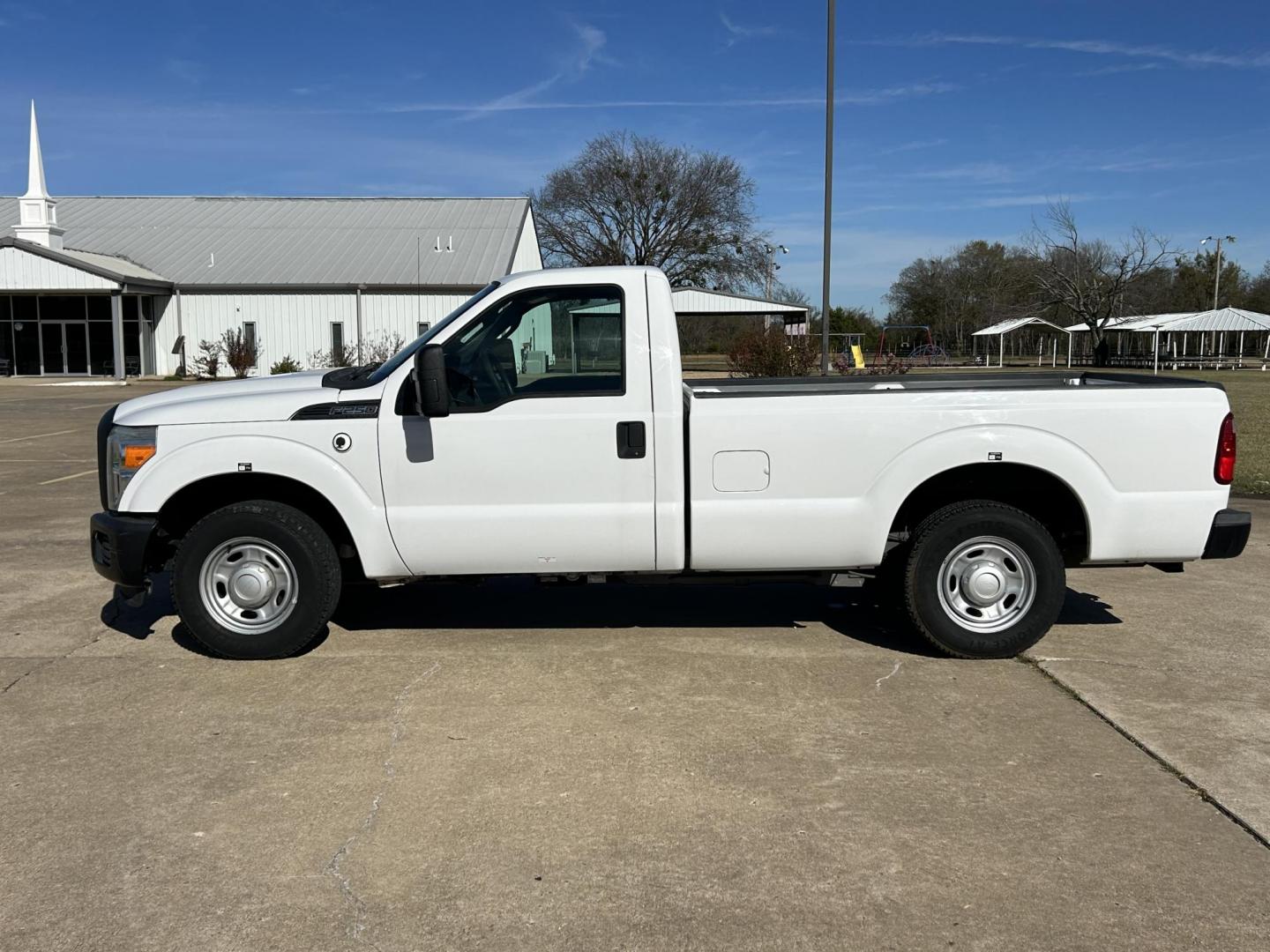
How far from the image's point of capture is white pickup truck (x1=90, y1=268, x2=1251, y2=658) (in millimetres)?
5727

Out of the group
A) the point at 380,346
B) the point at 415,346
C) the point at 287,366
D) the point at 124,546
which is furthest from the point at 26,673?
the point at 380,346

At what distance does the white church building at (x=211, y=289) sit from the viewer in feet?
132

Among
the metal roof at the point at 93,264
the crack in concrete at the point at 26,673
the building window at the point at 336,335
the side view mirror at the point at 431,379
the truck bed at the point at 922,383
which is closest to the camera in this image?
the side view mirror at the point at 431,379

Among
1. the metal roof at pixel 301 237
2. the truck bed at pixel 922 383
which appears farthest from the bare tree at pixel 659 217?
the truck bed at pixel 922 383

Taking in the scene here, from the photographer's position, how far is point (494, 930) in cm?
334

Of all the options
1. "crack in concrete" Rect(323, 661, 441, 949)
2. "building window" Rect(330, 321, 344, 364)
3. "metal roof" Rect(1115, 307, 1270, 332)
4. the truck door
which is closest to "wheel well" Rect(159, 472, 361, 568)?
the truck door

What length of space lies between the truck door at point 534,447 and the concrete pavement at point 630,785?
26.2 inches

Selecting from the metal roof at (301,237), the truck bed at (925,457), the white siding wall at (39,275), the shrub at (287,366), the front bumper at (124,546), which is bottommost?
the front bumper at (124,546)

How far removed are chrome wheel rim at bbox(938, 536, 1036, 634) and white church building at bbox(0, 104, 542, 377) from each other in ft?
116

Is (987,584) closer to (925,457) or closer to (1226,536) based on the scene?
(925,457)

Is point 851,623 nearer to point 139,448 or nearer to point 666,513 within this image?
point 666,513

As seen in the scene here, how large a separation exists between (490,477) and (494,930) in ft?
9.06

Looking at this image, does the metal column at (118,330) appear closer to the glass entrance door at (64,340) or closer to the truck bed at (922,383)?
the glass entrance door at (64,340)

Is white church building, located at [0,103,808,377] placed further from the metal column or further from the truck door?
the truck door
